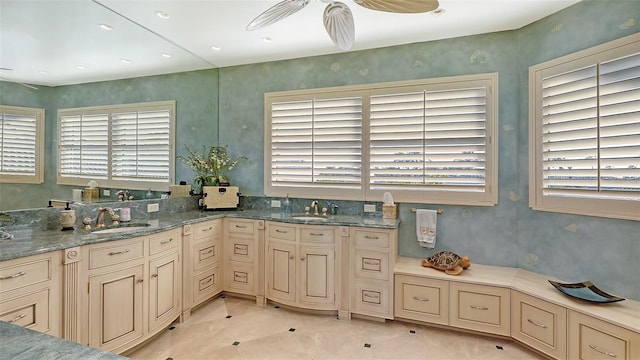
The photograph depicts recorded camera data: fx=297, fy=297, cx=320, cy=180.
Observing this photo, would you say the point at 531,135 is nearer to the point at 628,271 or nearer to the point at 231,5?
the point at 628,271

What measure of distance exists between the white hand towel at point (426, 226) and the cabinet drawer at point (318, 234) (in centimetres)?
93

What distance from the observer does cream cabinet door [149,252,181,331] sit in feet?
8.10

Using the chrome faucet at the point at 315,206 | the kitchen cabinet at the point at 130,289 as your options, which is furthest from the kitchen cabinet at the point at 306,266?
the kitchen cabinet at the point at 130,289

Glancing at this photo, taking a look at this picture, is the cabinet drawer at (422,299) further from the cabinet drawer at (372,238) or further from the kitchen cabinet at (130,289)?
the kitchen cabinet at (130,289)

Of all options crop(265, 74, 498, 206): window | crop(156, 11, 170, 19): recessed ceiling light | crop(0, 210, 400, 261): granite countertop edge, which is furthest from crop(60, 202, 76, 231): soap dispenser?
crop(265, 74, 498, 206): window

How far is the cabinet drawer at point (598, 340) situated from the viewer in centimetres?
190

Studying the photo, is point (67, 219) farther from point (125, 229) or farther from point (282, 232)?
point (282, 232)

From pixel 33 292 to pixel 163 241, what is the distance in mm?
903

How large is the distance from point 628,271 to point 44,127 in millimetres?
4600

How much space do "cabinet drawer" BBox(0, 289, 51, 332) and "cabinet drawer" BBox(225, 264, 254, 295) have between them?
66.6 inches

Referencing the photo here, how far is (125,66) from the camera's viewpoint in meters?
3.03

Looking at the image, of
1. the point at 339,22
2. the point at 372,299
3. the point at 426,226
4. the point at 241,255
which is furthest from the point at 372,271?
the point at 339,22

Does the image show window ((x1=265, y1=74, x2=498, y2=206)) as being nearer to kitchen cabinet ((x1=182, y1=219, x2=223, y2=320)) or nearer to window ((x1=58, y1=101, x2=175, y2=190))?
kitchen cabinet ((x1=182, y1=219, x2=223, y2=320))

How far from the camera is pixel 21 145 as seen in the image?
2158 mm
